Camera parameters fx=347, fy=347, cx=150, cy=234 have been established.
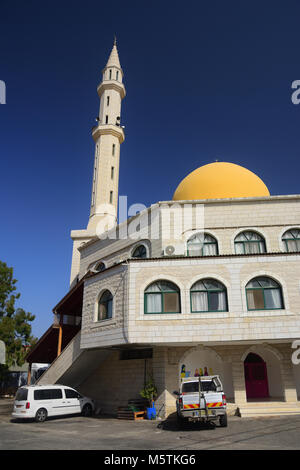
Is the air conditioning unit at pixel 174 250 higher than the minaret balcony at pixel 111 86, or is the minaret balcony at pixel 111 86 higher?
the minaret balcony at pixel 111 86

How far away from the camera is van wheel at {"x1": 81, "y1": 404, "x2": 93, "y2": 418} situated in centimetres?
1856

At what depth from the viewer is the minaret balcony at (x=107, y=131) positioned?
34156 mm

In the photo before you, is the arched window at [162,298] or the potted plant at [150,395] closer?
the arched window at [162,298]

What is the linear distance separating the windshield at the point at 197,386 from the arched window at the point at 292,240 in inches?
362

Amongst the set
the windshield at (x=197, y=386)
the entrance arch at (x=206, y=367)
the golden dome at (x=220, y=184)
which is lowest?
the windshield at (x=197, y=386)

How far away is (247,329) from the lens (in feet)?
51.3

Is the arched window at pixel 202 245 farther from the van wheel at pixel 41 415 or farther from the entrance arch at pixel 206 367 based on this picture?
the van wheel at pixel 41 415

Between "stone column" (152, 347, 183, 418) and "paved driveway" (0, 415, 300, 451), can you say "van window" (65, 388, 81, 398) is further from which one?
"stone column" (152, 347, 183, 418)

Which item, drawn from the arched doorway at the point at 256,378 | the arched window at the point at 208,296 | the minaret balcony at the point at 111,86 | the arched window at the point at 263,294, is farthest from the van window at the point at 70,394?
the minaret balcony at the point at 111,86

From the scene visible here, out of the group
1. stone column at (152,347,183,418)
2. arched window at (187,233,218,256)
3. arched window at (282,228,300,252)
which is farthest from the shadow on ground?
arched window at (282,228,300,252)

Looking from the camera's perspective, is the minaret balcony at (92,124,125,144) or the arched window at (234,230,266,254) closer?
the arched window at (234,230,266,254)

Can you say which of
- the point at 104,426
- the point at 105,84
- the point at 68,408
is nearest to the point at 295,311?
the point at 104,426

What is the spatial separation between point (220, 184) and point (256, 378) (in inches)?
471

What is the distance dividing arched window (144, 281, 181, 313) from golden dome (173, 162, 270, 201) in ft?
27.0
